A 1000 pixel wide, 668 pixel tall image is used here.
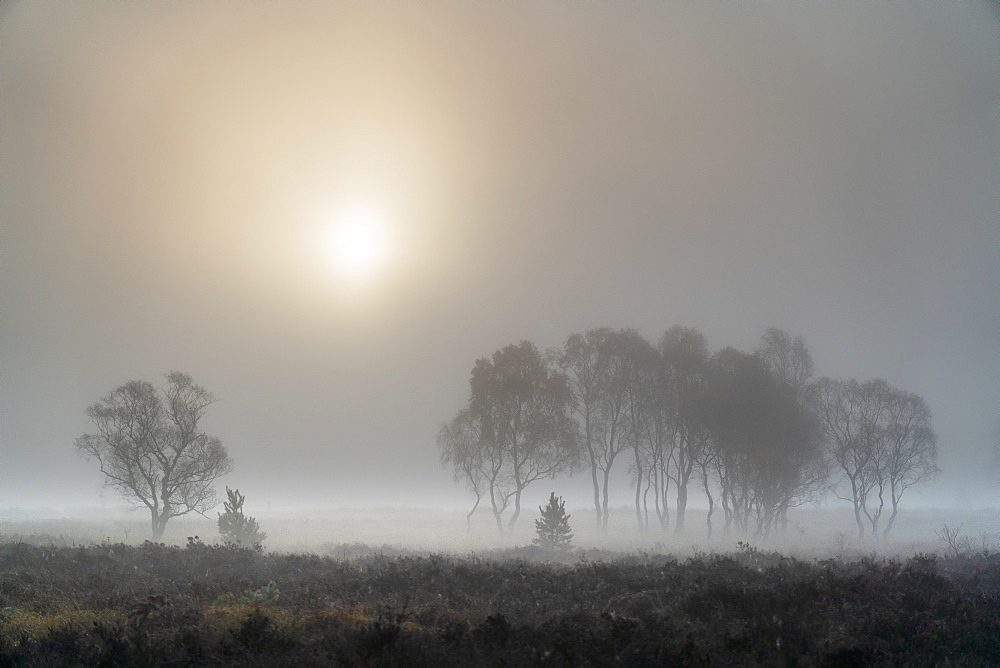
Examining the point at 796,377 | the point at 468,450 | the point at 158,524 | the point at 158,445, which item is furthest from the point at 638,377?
the point at 158,524

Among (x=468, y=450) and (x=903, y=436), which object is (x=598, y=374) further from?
(x=903, y=436)

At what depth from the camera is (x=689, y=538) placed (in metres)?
44.0

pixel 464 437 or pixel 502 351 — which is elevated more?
pixel 502 351

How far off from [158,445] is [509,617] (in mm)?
33053

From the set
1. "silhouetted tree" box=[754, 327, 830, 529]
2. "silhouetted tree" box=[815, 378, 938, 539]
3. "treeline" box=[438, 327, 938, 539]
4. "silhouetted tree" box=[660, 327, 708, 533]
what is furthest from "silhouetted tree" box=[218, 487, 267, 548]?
"silhouetted tree" box=[815, 378, 938, 539]

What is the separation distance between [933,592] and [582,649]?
9.37 m

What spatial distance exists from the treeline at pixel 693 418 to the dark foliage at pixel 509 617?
27.5 metres

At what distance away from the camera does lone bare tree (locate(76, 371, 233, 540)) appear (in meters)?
34.0

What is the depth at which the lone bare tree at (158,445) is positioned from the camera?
34.0 m

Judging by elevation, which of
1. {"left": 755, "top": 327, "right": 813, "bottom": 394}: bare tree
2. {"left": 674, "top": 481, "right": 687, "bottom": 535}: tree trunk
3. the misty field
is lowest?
{"left": 674, "top": 481, "right": 687, "bottom": 535}: tree trunk

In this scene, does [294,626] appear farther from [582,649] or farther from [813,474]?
[813,474]

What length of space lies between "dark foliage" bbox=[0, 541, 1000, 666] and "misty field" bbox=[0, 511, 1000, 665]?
0.04m

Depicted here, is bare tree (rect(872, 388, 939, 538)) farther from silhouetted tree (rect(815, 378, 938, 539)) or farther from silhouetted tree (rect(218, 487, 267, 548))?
silhouetted tree (rect(218, 487, 267, 548))

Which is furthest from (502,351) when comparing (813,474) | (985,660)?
(985,660)
